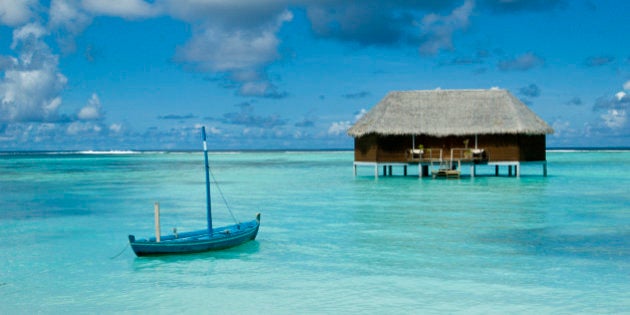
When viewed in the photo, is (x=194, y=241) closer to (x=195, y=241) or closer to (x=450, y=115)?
(x=195, y=241)

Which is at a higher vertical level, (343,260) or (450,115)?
(450,115)

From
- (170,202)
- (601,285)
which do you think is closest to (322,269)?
(601,285)

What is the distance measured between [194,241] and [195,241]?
0.02 meters

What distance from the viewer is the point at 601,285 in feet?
27.8

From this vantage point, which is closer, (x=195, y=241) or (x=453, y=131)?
(x=195, y=241)

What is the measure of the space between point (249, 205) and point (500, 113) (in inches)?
480

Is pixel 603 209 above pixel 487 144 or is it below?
below

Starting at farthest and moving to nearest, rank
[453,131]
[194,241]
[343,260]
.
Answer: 1. [453,131]
2. [194,241]
3. [343,260]

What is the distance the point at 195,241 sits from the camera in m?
10.6

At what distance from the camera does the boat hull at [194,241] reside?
10352 mm

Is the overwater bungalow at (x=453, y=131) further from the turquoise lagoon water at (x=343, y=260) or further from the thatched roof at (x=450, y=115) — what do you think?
the turquoise lagoon water at (x=343, y=260)

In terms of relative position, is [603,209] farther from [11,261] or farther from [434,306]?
[11,261]

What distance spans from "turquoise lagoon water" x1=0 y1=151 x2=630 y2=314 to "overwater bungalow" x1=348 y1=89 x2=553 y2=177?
7.24 meters

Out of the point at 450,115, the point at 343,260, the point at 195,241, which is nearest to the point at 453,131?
the point at 450,115
